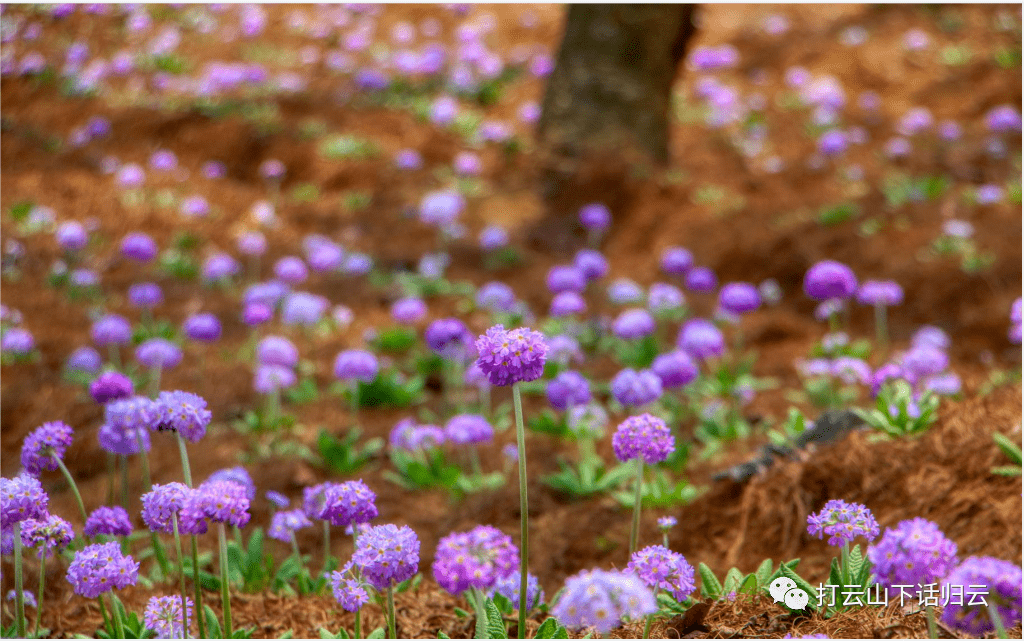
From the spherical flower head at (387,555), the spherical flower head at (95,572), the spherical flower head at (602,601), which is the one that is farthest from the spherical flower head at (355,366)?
the spherical flower head at (602,601)

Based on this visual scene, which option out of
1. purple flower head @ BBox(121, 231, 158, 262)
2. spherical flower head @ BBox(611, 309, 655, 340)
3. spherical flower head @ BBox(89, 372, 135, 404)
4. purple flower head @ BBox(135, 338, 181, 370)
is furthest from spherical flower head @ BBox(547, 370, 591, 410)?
purple flower head @ BBox(121, 231, 158, 262)

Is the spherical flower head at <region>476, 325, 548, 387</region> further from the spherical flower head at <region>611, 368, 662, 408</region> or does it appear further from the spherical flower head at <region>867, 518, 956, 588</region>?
the spherical flower head at <region>611, 368, 662, 408</region>

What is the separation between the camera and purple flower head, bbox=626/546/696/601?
2037mm

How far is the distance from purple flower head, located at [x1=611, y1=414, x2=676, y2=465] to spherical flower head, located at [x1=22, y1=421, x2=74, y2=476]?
1.49 meters

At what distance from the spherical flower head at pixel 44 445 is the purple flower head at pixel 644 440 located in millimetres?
1487

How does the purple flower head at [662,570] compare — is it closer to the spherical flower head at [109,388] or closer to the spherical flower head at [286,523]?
the spherical flower head at [286,523]

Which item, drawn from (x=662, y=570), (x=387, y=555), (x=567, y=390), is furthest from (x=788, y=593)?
(x=567, y=390)

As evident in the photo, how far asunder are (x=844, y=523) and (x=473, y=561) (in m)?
0.99

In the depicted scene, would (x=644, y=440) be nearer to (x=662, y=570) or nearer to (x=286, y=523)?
(x=662, y=570)

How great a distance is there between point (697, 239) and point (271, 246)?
3.34 m

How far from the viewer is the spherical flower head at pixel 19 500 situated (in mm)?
2039

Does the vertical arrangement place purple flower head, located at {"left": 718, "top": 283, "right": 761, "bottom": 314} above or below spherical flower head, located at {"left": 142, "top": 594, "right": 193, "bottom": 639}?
above

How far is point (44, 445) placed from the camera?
7.73 feet

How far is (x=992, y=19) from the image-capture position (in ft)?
34.7
